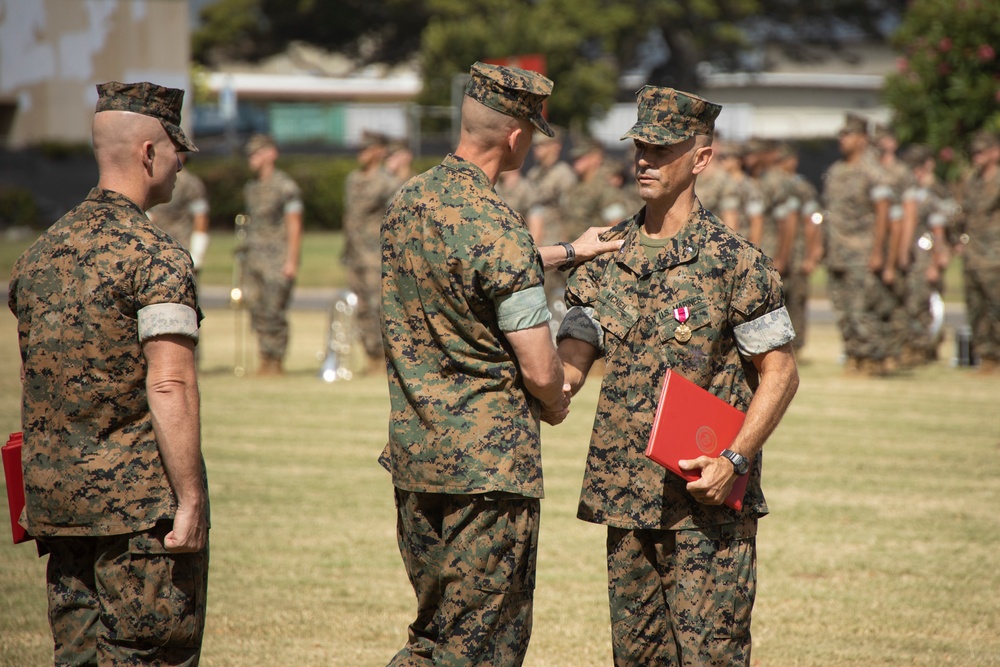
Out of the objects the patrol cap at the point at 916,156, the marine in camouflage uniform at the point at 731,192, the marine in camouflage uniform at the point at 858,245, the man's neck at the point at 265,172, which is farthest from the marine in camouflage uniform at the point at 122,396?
the patrol cap at the point at 916,156

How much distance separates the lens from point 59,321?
3.69 meters

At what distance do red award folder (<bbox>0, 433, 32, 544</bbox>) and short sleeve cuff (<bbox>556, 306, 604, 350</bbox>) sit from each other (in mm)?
1865

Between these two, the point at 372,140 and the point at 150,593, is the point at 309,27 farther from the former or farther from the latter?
the point at 150,593

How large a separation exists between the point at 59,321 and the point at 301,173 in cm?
3509

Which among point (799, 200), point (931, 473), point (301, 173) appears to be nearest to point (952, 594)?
point (931, 473)

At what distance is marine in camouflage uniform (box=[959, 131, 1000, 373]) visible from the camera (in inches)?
516

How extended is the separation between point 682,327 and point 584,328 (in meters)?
0.35

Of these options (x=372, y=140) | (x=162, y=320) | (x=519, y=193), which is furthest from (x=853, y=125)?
(x=162, y=320)

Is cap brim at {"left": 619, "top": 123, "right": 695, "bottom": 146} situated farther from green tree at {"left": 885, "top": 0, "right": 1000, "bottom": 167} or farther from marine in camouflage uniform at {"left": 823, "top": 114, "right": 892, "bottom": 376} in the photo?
green tree at {"left": 885, "top": 0, "right": 1000, "bottom": 167}

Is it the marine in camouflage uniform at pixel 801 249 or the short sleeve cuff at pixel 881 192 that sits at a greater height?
the short sleeve cuff at pixel 881 192

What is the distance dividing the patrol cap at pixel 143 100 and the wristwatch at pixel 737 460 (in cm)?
205

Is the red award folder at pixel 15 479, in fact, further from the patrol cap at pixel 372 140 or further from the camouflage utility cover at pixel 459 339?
the patrol cap at pixel 372 140

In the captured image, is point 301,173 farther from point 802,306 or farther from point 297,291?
point 802,306

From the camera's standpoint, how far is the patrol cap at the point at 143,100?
147 inches
